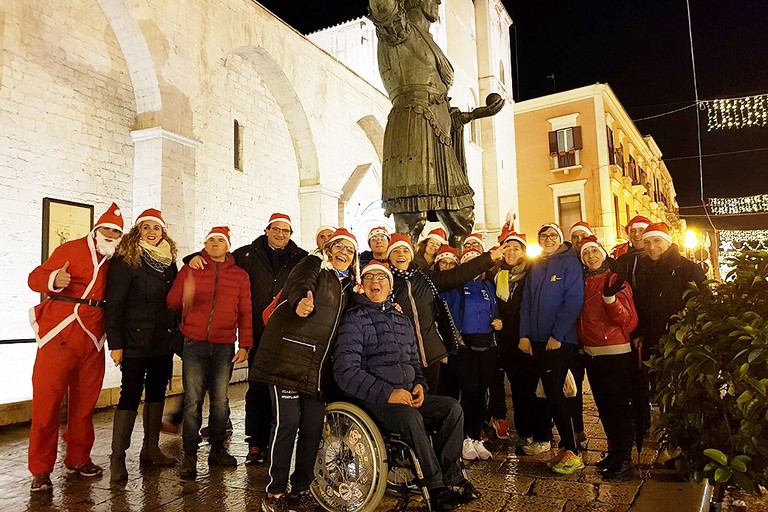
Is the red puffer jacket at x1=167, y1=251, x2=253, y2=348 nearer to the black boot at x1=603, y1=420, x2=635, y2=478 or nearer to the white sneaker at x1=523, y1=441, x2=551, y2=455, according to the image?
the white sneaker at x1=523, y1=441, x2=551, y2=455

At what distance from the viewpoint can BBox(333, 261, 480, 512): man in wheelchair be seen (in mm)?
3129

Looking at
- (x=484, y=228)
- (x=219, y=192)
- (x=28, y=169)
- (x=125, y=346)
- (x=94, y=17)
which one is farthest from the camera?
(x=484, y=228)

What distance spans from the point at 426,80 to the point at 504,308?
84.7 inches

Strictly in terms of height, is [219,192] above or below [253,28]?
below

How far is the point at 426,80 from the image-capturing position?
5066mm

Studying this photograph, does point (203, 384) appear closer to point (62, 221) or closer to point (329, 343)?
point (329, 343)

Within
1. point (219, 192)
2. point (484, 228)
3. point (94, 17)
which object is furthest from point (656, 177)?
point (94, 17)

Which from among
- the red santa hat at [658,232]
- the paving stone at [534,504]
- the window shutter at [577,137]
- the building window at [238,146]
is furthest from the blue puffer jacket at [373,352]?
the window shutter at [577,137]

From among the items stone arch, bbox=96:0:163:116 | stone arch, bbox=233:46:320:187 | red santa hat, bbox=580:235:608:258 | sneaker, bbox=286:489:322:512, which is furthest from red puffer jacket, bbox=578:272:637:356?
stone arch, bbox=233:46:320:187

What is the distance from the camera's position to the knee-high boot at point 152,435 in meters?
4.36

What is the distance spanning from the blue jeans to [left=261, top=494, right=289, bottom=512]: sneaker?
1220mm

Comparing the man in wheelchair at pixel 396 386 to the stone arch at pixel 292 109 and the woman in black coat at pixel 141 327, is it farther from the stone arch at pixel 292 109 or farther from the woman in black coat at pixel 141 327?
the stone arch at pixel 292 109

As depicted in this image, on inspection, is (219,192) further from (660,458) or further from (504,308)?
(660,458)

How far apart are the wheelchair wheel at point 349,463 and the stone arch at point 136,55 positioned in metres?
7.09
